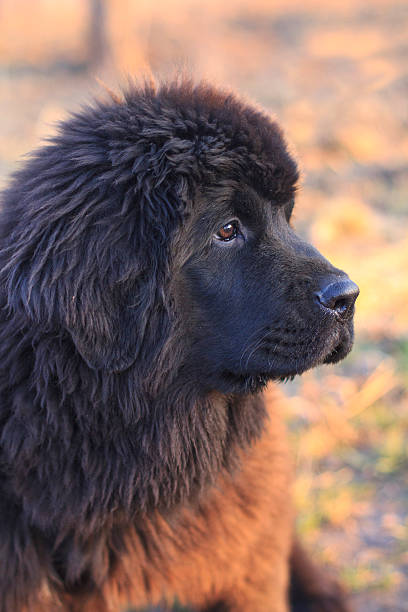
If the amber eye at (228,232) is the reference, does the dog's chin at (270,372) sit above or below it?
below

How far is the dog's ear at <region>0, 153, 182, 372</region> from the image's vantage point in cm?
210

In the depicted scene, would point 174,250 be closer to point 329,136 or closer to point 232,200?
point 232,200

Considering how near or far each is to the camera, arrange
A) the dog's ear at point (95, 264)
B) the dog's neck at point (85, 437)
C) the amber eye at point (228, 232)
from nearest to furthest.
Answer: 1. the dog's ear at point (95, 264)
2. the dog's neck at point (85, 437)
3. the amber eye at point (228, 232)

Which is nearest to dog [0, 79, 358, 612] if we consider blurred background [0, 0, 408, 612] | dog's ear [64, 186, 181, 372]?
dog's ear [64, 186, 181, 372]

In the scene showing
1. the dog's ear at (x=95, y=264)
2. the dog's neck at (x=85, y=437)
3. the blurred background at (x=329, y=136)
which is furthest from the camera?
the blurred background at (x=329, y=136)

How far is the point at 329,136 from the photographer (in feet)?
28.6

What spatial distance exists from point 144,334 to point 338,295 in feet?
2.22

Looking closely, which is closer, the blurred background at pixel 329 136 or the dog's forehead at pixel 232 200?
the dog's forehead at pixel 232 200

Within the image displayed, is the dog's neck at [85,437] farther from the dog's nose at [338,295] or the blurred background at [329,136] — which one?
the blurred background at [329,136]

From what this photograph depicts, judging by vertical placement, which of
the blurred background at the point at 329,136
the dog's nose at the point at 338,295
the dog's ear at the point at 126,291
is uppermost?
the dog's ear at the point at 126,291

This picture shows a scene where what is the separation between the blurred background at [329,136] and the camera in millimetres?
3615

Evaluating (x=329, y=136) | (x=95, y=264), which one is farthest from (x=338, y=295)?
(x=329, y=136)

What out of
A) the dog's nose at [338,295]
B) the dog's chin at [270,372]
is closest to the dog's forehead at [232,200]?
the dog's nose at [338,295]

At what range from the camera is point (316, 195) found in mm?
7531
